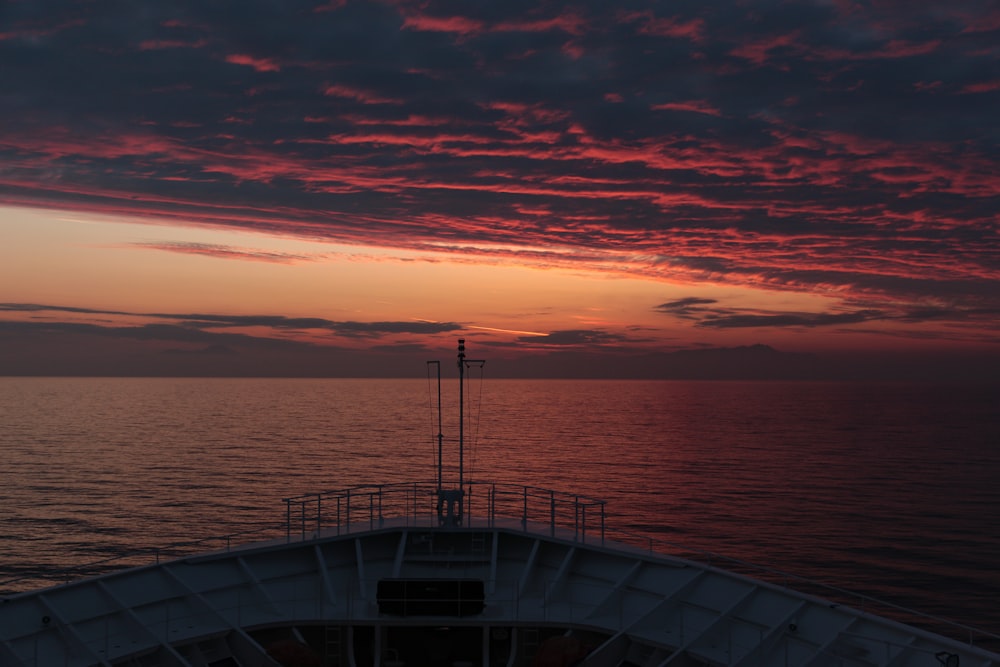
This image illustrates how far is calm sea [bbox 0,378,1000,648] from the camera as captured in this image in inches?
2117

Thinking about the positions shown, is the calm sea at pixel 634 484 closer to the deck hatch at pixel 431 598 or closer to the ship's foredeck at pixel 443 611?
the ship's foredeck at pixel 443 611

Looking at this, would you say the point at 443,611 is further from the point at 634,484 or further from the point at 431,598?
the point at 634,484

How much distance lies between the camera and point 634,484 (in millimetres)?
86625

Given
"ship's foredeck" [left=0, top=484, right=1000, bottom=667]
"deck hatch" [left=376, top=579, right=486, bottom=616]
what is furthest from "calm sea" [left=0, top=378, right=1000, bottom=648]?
"deck hatch" [left=376, top=579, right=486, bottom=616]

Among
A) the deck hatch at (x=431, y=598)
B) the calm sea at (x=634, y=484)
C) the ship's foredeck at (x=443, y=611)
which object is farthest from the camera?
the calm sea at (x=634, y=484)

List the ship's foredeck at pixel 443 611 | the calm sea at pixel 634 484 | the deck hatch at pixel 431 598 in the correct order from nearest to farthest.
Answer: the ship's foredeck at pixel 443 611 < the deck hatch at pixel 431 598 < the calm sea at pixel 634 484

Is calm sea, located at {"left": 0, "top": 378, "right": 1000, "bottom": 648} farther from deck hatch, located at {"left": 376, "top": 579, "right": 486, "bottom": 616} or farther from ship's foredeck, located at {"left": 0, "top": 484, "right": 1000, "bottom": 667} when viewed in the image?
deck hatch, located at {"left": 376, "top": 579, "right": 486, "bottom": 616}

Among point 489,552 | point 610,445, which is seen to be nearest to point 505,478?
point 610,445

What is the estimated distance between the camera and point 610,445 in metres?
129

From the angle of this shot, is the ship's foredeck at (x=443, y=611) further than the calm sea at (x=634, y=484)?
No

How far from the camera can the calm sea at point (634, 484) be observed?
176ft

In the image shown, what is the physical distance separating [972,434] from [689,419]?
60476 mm

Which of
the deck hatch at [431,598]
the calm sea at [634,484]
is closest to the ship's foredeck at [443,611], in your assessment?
the deck hatch at [431,598]

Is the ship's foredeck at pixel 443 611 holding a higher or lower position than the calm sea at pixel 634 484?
higher
